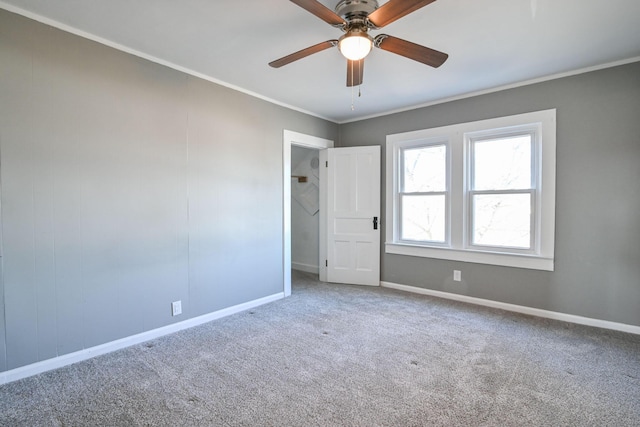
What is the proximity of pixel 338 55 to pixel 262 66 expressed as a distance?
29.1 inches

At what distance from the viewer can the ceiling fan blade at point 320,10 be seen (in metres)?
1.58

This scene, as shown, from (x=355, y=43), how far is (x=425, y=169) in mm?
2622

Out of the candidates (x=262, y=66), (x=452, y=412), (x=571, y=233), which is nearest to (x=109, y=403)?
(x=452, y=412)

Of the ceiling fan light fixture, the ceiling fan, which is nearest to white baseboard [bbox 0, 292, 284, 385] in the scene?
the ceiling fan

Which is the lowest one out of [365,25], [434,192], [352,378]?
[352,378]

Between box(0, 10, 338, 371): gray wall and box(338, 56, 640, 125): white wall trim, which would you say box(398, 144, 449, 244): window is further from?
box(0, 10, 338, 371): gray wall

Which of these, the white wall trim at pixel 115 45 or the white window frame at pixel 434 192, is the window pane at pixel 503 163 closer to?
the white window frame at pixel 434 192

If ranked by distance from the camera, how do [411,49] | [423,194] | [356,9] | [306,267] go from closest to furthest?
[356,9] < [411,49] < [423,194] < [306,267]

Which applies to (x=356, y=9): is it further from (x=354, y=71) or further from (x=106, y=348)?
(x=106, y=348)

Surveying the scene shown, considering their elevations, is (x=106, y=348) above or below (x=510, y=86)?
below

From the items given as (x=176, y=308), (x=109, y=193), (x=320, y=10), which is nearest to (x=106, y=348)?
(x=176, y=308)

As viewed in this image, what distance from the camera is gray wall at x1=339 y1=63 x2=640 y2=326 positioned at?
9.39ft

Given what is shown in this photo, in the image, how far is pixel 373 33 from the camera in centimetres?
245

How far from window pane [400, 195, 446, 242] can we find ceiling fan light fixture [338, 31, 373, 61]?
2.58 meters
